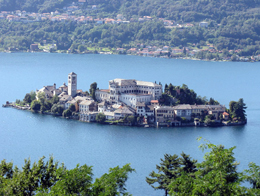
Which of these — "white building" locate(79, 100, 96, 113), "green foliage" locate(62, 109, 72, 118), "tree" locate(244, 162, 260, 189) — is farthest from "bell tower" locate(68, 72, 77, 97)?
"tree" locate(244, 162, 260, 189)

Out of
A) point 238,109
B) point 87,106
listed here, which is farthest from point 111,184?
point 87,106

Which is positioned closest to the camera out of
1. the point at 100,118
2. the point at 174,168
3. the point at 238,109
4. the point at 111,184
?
the point at 111,184

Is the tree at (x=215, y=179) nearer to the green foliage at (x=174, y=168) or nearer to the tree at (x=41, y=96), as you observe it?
the green foliage at (x=174, y=168)

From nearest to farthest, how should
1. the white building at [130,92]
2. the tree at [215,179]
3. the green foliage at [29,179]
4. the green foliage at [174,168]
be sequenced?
the tree at [215,179]
the green foliage at [29,179]
the green foliage at [174,168]
the white building at [130,92]

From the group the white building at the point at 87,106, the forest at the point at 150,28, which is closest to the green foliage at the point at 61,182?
the white building at the point at 87,106

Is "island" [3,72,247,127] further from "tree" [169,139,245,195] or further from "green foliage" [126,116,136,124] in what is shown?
"tree" [169,139,245,195]

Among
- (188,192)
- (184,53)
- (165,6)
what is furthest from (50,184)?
(165,6)

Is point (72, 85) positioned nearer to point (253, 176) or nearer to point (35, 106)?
point (35, 106)

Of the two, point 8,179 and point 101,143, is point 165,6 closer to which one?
point 101,143

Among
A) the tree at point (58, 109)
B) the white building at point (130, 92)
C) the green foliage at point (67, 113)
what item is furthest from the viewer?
the tree at point (58, 109)
